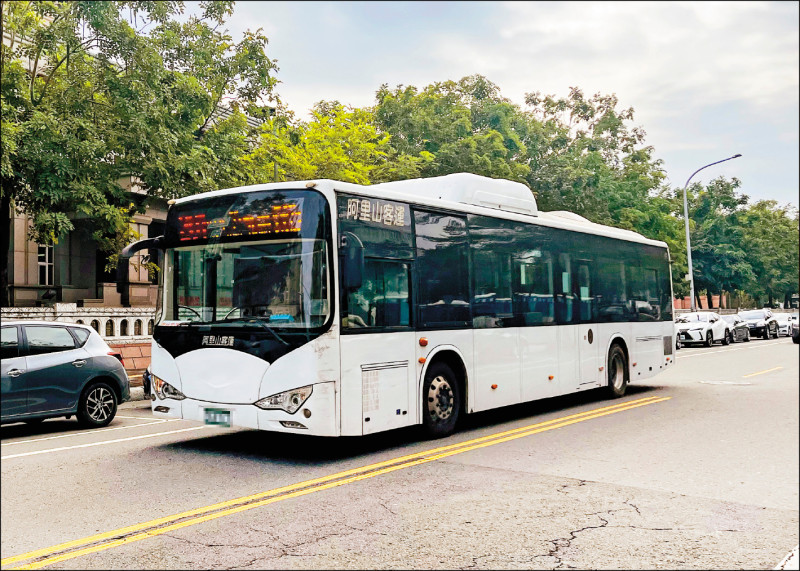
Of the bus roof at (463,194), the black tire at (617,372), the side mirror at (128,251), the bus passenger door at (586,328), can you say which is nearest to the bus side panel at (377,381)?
the bus roof at (463,194)

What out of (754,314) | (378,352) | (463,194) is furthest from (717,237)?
(378,352)

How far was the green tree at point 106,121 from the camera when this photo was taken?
15.8 metres

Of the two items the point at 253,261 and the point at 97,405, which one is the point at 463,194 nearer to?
the point at 253,261

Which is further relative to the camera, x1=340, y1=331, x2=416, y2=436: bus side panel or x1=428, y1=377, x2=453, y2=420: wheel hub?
x1=428, y1=377, x2=453, y2=420: wheel hub

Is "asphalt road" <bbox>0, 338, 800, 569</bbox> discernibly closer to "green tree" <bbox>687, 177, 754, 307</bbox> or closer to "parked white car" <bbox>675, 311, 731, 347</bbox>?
"parked white car" <bbox>675, 311, 731, 347</bbox>

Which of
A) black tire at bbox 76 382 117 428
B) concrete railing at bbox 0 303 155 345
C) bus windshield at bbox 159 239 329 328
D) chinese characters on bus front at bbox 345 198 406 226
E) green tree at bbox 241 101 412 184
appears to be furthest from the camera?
green tree at bbox 241 101 412 184

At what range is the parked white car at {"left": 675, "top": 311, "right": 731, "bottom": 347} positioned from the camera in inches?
1329

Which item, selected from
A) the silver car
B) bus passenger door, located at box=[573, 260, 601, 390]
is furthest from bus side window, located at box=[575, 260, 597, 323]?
the silver car

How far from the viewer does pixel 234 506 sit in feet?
21.0

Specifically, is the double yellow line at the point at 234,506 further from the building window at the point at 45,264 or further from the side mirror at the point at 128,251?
the building window at the point at 45,264

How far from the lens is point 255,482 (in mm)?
7352

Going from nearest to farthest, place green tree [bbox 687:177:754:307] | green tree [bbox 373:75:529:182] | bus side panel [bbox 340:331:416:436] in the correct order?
bus side panel [bbox 340:331:416:436] → green tree [bbox 373:75:529:182] → green tree [bbox 687:177:754:307]

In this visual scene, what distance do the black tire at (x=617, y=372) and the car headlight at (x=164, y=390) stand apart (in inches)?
309

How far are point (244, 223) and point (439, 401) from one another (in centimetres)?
321
